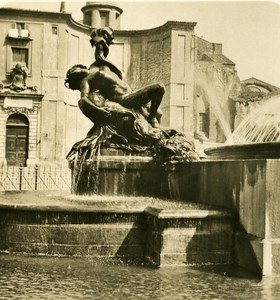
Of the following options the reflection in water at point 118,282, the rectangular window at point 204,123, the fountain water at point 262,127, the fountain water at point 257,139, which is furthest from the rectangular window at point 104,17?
the reflection in water at point 118,282

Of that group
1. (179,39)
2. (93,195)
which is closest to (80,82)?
(93,195)

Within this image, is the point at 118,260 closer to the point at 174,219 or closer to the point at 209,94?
the point at 174,219

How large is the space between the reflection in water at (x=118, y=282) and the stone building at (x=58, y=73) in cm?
2746

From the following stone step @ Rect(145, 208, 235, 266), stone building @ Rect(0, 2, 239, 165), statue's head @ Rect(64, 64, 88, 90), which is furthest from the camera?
stone building @ Rect(0, 2, 239, 165)

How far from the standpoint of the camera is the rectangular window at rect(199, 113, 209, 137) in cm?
4856

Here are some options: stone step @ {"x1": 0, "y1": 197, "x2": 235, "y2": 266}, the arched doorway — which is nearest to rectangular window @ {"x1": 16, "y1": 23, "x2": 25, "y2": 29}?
the arched doorway

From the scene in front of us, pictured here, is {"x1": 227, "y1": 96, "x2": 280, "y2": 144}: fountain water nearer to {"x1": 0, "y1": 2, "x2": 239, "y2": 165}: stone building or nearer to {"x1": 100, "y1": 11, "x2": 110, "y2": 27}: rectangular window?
{"x1": 0, "y1": 2, "x2": 239, "y2": 165}: stone building

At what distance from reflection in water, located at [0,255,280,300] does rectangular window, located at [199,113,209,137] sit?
43.3 m

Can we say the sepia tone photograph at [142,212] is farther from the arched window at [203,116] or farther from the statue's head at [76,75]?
the arched window at [203,116]

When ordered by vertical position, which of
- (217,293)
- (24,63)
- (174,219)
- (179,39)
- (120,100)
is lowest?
(217,293)

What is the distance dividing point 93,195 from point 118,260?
97.3 inches

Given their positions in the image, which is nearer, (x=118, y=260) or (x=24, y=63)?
(x=118, y=260)

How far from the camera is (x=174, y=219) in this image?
18.8 ft

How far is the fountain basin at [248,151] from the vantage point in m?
6.29
